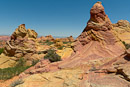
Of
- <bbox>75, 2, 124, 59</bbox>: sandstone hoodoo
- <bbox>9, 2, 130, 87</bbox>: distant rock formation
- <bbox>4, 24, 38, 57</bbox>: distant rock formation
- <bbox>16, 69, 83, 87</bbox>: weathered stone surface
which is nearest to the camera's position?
<bbox>9, 2, 130, 87</bbox>: distant rock formation

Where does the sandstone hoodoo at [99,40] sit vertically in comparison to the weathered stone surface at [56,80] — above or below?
above

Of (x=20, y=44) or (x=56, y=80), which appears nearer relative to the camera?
(x=56, y=80)

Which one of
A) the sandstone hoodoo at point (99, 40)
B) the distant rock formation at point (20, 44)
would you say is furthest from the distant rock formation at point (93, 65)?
the distant rock formation at point (20, 44)

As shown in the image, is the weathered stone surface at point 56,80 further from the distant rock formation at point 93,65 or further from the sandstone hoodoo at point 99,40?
the sandstone hoodoo at point 99,40

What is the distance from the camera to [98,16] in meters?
9.82

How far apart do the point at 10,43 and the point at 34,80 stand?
14513mm

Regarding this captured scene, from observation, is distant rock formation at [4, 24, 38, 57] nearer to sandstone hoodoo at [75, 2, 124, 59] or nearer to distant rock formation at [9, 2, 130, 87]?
distant rock formation at [9, 2, 130, 87]

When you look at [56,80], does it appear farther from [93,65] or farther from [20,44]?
[20,44]

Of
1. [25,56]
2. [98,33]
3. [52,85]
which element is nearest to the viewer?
[52,85]

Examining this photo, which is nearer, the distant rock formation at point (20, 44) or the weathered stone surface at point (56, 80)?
the weathered stone surface at point (56, 80)

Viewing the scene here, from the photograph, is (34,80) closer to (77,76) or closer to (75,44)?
(77,76)

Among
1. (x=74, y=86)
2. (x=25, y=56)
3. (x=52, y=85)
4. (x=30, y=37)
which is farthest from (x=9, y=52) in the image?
(x=74, y=86)

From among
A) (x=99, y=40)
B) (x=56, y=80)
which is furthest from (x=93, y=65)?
(x=99, y=40)

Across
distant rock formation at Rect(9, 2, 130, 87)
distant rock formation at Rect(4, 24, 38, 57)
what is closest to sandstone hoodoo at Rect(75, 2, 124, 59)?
distant rock formation at Rect(9, 2, 130, 87)
